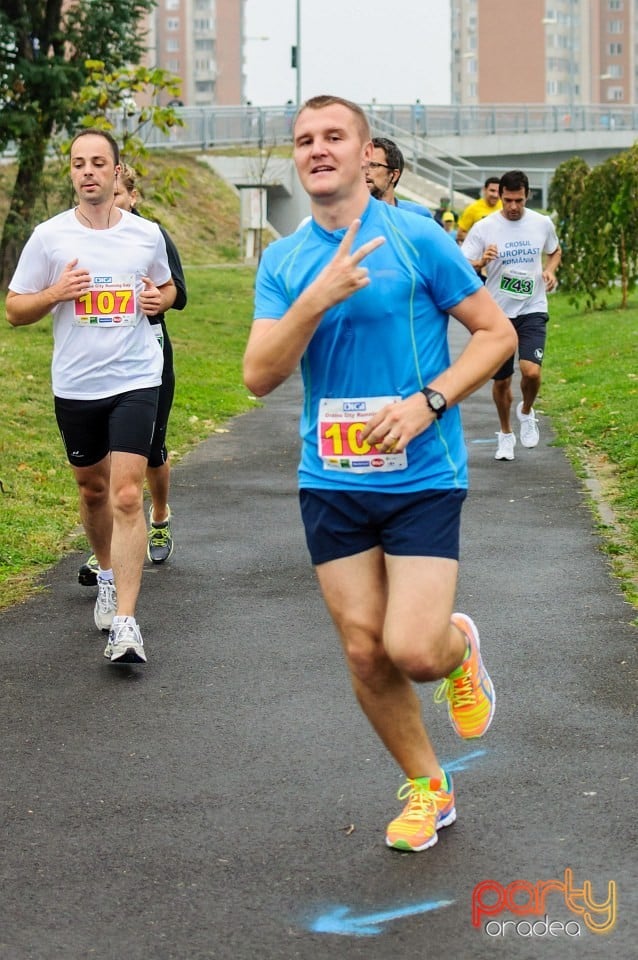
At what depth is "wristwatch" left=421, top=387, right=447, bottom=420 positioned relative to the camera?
4.12 meters

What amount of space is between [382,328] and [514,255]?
8089 millimetres

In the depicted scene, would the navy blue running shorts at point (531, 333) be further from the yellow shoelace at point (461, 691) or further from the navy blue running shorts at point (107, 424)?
the yellow shoelace at point (461, 691)

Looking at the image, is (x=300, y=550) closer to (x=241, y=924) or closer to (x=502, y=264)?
(x=502, y=264)

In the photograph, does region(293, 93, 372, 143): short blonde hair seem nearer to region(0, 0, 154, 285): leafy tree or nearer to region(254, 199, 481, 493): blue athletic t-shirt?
region(254, 199, 481, 493): blue athletic t-shirt

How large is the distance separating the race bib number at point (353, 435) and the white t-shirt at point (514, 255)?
7982mm

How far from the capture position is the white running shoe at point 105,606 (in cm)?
711

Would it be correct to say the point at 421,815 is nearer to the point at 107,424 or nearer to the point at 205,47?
the point at 107,424

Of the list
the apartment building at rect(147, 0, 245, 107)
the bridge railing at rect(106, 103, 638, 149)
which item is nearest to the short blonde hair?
the bridge railing at rect(106, 103, 638, 149)

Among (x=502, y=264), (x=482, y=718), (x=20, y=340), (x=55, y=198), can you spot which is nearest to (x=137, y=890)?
(x=482, y=718)

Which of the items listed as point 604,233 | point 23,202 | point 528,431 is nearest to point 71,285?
point 528,431

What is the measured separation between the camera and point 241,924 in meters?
3.86

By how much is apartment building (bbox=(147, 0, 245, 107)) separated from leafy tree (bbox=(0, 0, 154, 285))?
152763 millimetres

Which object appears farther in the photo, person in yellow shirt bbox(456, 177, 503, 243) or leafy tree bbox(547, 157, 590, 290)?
leafy tree bbox(547, 157, 590, 290)

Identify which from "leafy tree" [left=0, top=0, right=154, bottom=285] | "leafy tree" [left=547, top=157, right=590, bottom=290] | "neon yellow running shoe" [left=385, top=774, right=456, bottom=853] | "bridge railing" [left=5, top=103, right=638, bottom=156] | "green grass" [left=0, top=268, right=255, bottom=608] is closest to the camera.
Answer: "neon yellow running shoe" [left=385, top=774, right=456, bottom=853]
